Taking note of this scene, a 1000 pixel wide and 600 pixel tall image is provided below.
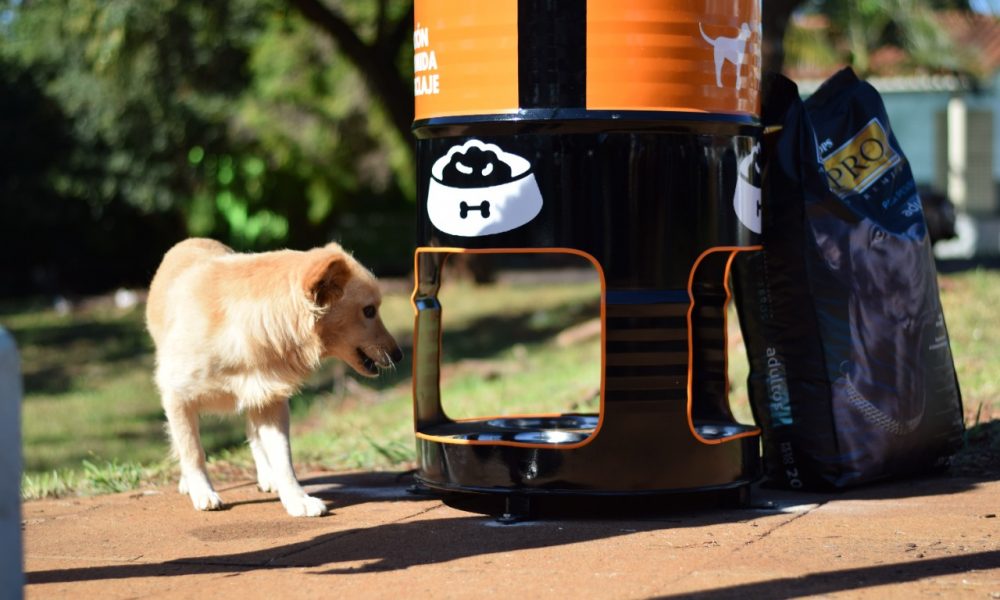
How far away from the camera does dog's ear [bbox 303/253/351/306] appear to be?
17.8 feet

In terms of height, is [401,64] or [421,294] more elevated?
[401,64]

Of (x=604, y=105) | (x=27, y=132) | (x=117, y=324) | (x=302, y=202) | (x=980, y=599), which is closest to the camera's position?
(x=980, y=599)

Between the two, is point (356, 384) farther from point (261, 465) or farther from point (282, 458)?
point (282, 458)

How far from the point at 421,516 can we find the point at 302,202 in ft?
67.1

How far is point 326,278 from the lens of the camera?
548cm

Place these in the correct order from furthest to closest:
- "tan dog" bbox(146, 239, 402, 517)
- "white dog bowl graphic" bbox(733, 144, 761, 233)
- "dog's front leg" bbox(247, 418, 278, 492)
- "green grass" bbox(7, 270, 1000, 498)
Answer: "green grass" bbox(7, 270, 1000, 498)
"dog's front leg" bbox(247, 418, 278, 492)
"tan dog" bbox(146, 239, 402, 517)
"white dog bowl graphic" bbox(733, 144, 761, 233)

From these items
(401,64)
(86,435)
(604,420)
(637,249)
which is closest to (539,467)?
(604,420)

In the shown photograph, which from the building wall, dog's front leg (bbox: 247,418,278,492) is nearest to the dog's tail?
dog's front leg (bbox: 247,418,278,492)

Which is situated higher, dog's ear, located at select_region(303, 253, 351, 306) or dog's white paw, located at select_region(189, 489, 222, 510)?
dog's ear, located at select_region(303, 253, 351, 306)

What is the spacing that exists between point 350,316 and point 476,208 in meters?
0.93

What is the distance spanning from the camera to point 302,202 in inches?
993

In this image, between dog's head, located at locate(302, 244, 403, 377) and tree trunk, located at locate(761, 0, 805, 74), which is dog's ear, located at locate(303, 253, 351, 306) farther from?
tree trunk, located at locate(761, 0, 805, 74)

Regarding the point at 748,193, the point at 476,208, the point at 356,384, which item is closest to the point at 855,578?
the point at 748,193

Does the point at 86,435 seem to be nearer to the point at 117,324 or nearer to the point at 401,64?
the point at 117,324
